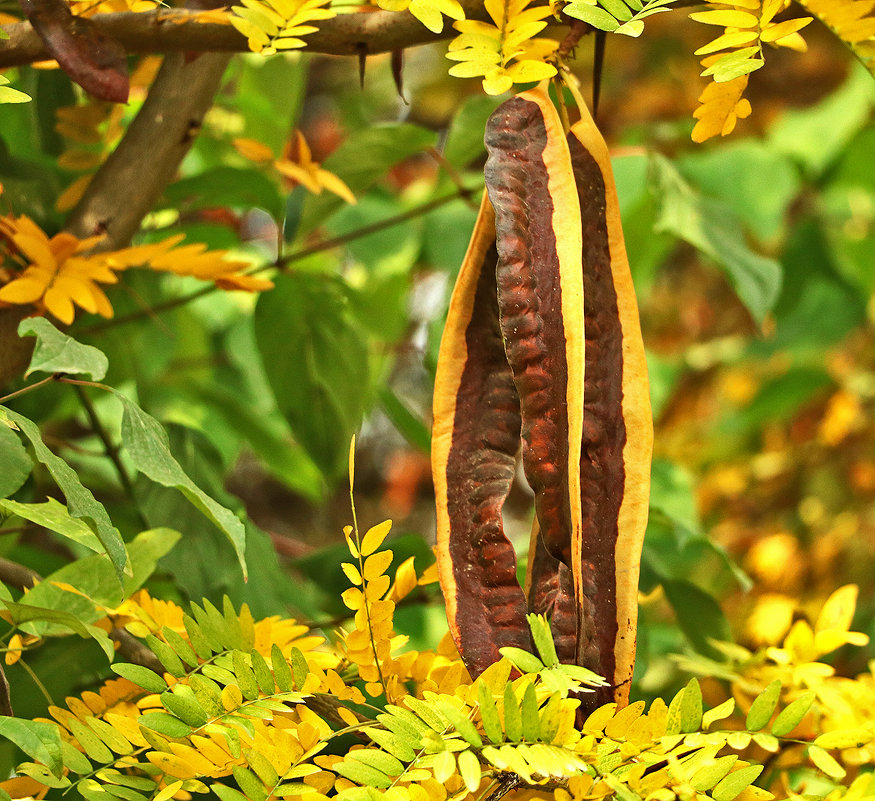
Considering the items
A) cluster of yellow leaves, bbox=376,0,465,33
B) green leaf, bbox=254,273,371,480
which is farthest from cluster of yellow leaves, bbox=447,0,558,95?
green leaf, bbox=254,273,371,480

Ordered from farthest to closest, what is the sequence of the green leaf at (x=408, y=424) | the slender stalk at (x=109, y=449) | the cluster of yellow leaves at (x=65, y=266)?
the green leaf at (x=408, y=424) < the slender stalk at (x=109, y=449) < the cluster of yellow leaves at (x=65, y=266)

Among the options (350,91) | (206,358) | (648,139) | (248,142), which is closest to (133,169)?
(248,142)

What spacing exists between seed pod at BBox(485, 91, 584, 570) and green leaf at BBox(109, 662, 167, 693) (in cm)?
12

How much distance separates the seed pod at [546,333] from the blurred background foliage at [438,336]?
15 cm

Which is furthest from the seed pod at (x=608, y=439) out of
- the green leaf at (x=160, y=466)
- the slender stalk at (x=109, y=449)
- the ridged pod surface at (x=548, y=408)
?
the slender stalk at (x=109, y=449)

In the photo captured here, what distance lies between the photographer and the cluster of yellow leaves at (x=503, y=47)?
29 cm

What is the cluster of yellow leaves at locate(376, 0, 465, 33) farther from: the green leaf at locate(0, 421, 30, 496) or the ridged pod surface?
the green leaf at locate(0, 421, 30, 496)

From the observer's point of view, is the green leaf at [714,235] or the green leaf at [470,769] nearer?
Result: the green leaf at [470,769]

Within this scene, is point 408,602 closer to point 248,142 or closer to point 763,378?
point 248,142

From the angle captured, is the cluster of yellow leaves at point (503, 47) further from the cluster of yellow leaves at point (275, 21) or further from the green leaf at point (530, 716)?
the green leaf at point (530, 716)

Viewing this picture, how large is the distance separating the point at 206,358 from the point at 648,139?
1.85ft

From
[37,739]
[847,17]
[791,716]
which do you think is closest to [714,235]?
[847,17]

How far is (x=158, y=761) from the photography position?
26 cm

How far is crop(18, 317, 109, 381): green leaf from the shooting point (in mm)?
280
